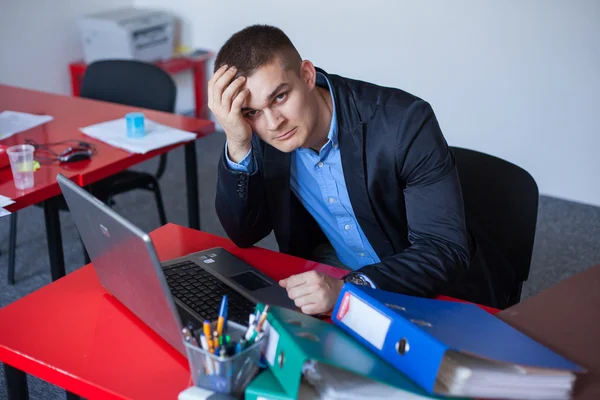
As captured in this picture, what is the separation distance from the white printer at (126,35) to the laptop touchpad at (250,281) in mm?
3027

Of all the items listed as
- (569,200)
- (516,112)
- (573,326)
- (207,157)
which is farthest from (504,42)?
(573,326)

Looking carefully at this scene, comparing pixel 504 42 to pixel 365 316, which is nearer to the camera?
pixel 365 316

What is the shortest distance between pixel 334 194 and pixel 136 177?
48.7 inches

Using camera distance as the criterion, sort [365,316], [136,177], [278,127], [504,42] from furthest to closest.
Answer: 1. [504,42]
2. [136,177]
3. [278,127]
4. [365,316]

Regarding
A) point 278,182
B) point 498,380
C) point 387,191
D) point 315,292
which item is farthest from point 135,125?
point 498,380

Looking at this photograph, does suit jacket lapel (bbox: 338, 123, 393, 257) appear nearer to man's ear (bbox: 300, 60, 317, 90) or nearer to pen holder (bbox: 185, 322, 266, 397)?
man's ear (bbox: 300, 60, 317, 90)

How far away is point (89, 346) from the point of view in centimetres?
118

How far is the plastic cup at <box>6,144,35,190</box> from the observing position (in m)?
1.88

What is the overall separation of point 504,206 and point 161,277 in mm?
1039

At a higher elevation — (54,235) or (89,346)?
(89,346)

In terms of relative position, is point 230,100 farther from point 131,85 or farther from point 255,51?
point 131,85

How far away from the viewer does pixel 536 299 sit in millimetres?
1234

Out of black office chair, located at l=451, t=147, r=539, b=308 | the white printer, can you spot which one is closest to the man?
black office chair, located at l=451, t=147, r=539, b=308

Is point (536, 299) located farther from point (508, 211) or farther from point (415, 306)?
point (508, 211)
